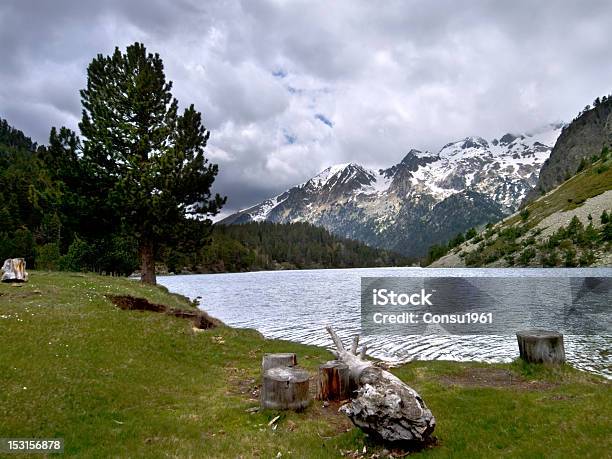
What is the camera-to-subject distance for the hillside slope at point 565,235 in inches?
5251

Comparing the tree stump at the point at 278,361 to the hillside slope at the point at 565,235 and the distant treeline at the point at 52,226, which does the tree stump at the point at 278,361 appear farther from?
the hillside slope at the point at 565,235

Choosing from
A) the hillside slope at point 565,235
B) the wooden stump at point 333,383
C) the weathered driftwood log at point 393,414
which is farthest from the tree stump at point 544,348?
the hillside slope at point 565,235

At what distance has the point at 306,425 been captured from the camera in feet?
46.8

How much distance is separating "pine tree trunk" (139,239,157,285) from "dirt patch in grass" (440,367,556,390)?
120 ft

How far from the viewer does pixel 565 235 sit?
14400 cm

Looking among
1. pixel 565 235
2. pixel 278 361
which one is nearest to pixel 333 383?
pixel 278 361

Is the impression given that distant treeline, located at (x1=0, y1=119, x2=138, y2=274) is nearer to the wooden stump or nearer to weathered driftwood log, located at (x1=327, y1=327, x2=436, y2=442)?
the wooden stump

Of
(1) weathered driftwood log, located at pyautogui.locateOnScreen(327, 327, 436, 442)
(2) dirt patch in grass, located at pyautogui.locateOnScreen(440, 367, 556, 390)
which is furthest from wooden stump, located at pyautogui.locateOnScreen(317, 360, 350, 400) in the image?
(2) dirt patch in grass, located at pyautogui.locateOnScreen(440, 367, 556, 390)

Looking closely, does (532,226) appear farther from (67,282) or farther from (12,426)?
(12,426)

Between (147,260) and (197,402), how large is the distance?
33.9 m

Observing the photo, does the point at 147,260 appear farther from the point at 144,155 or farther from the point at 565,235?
the point at 565,235

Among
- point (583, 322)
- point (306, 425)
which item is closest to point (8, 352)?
point (306, 425)

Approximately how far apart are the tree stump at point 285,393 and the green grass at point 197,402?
540mm

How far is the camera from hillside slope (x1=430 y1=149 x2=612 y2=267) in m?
133
